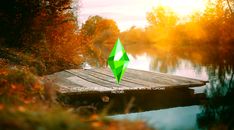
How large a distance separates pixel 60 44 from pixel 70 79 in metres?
4.68

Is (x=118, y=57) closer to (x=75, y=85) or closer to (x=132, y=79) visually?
(x=75, y=85)

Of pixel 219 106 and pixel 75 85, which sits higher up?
pixel 75 85

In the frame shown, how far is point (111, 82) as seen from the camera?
12219 millimetres

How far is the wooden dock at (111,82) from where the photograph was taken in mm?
10820

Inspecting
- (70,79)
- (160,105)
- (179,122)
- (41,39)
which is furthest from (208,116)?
(41,39)

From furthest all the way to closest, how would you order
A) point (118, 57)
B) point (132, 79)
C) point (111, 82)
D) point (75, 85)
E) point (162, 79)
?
point (132, 79) < point (162, 79) < point (111, 82) < point (75, 85) < point (118, 57)

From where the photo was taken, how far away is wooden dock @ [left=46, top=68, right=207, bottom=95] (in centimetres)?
1082

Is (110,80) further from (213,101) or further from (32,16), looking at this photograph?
(32,16)

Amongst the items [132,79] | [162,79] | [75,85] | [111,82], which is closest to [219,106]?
[162,79]

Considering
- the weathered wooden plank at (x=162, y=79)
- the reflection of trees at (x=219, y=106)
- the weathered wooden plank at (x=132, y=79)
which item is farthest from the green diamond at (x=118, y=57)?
the reflection of trees at (x=219, y=106)

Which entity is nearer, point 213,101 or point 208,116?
point 208,116

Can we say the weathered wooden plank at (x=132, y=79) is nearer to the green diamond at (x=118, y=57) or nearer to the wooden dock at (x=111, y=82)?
the wooden dock at (x=111, y=82)

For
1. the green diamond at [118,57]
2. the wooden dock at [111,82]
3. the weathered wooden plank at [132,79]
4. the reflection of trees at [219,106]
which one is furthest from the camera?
the weathered wooden plank at [132,79]

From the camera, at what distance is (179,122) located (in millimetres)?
9500
